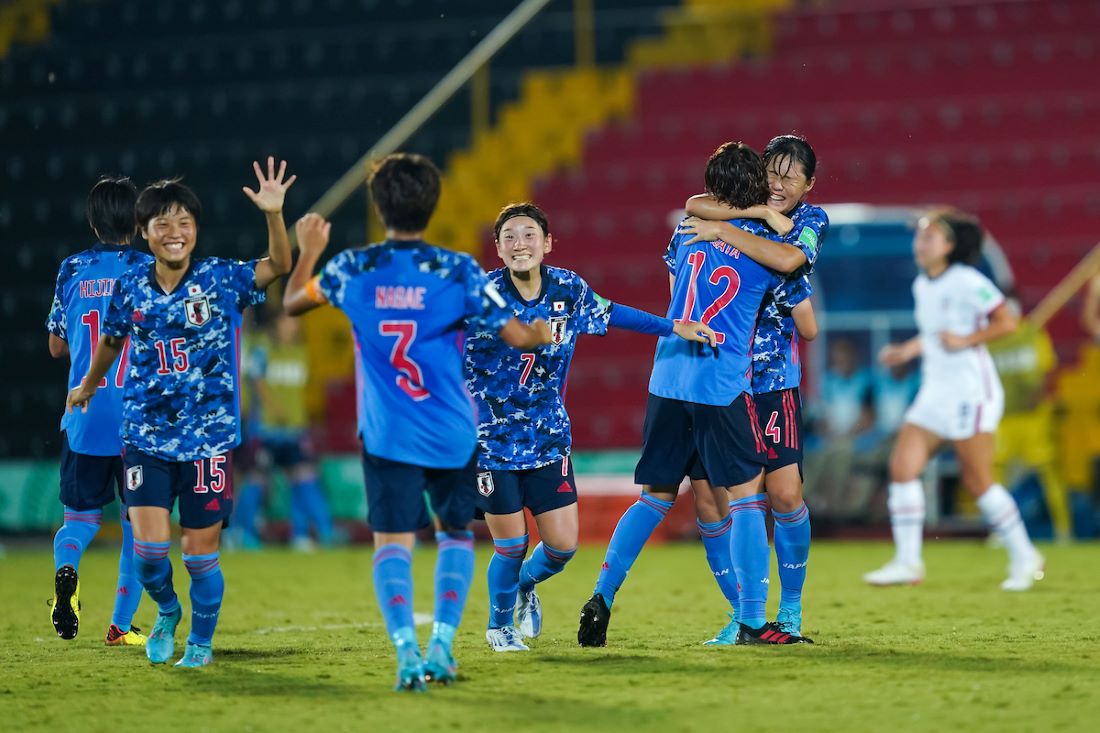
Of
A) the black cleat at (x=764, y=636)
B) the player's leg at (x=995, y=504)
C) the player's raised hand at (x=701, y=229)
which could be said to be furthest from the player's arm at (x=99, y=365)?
the player's leg at (x=995, y=504)

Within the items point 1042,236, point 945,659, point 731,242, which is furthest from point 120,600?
point 1042,236

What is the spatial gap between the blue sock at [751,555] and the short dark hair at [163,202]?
2.35 m

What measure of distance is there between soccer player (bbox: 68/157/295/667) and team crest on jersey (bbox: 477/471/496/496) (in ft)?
3.06

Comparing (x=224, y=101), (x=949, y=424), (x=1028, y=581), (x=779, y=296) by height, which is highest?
(x=224, y=101)

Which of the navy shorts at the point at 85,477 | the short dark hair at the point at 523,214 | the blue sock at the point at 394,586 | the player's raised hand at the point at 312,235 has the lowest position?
the blue sock at the point at 394,586

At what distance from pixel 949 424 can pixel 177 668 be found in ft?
16.6

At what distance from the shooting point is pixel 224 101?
55.4 ft

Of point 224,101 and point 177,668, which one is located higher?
point 224,101

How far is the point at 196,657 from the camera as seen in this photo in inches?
235

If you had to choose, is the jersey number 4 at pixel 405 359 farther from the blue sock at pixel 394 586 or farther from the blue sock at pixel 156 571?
the blue sock at pixel 156 571

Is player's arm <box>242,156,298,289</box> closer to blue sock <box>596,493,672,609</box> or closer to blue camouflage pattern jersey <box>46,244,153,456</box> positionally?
blue camouflage pattern jersey <box>46,244,153,456</box>

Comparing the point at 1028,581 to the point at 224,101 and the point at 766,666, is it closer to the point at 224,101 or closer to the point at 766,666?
the point at 766,666

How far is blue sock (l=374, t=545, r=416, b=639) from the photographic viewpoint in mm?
5090

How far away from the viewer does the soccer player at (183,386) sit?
584 centimetres
